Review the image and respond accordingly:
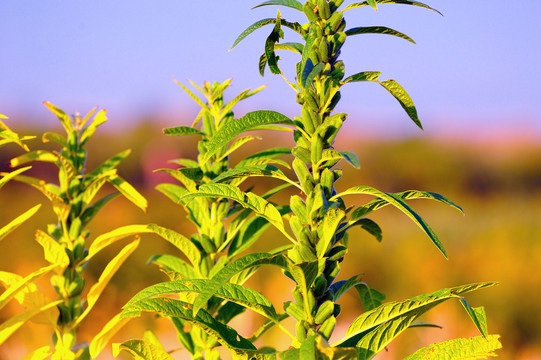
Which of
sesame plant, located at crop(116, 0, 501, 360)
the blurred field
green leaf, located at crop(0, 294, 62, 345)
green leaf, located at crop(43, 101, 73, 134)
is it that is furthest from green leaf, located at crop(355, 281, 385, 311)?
the blurred field

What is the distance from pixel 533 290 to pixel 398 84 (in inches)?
161

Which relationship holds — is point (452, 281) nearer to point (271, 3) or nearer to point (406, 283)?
point (406, 283)

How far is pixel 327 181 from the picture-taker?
660 millimetres

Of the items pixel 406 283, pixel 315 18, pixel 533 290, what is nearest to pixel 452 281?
pixel 406 283

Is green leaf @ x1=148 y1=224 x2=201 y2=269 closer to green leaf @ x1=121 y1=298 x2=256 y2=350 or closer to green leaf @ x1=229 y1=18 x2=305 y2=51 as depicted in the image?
green leaf @ x1=121 y1=298 x2=256 y2=350

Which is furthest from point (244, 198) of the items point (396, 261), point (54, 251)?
point (396, 261)

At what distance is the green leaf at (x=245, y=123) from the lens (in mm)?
679

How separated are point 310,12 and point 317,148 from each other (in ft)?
0.61

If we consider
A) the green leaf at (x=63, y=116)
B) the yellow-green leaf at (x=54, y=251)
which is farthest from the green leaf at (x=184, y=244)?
the green leaf at (x=63, y=116)

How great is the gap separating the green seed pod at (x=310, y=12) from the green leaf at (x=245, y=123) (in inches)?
5.3

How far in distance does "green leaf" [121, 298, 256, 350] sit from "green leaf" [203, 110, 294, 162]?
0.20 m

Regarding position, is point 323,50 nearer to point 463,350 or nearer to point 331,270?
point 331,270

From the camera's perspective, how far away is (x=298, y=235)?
678 mm

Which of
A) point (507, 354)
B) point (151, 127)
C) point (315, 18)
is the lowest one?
point (507, 354)
